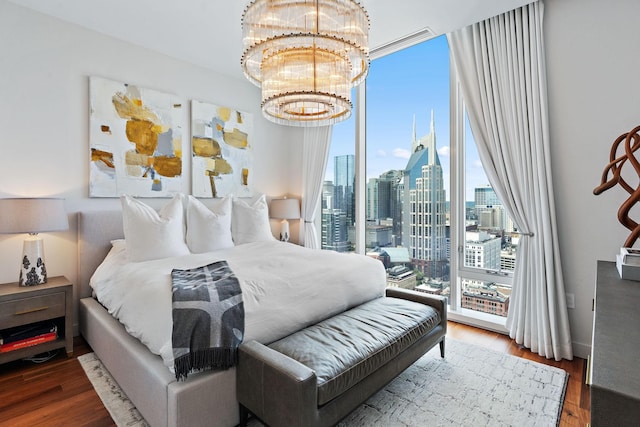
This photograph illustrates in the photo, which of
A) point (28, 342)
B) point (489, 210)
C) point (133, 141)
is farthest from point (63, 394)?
point (489, 210)

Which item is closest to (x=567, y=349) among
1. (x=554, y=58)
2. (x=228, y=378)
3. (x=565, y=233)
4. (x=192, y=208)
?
(x=565, y=233)

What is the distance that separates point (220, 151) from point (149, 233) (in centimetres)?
156

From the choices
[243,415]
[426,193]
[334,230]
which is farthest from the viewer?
[334,230]

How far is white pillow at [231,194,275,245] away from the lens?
3.62 m

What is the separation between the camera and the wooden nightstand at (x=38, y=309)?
2301 mm

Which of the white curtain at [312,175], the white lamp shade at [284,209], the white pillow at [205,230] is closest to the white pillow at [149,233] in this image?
the white pillow at [205,230]

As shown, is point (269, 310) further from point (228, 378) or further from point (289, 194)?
point (289, 194)

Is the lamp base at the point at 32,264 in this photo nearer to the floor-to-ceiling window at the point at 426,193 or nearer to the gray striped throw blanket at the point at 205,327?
the gray striped throw blanket at the point at 205,327

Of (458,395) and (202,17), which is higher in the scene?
(202,17)

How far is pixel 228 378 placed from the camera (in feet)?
5.38

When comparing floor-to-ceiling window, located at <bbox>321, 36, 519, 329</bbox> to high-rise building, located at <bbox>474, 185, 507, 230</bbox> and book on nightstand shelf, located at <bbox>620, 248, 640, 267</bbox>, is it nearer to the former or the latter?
high-rise building, located at <bbox>474, 185, 507, 230</bbox>

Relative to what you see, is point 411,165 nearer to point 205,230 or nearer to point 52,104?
point 205,230

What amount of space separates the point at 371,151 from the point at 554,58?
2000mm

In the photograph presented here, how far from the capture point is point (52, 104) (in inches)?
110
